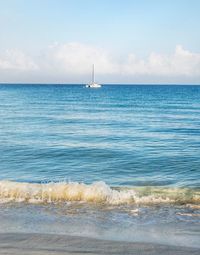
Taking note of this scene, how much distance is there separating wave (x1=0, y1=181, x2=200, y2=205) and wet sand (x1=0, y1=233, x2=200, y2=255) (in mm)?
4077

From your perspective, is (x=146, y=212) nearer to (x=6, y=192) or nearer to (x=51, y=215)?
(x=51, y=215)

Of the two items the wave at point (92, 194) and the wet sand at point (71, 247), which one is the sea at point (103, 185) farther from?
the wet sand at point (71, 247)

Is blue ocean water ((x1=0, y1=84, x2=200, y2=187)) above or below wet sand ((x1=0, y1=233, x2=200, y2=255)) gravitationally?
below

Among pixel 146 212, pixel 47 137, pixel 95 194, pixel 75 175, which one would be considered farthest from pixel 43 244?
pixel 47 137

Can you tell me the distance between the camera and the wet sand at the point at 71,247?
9281 mm

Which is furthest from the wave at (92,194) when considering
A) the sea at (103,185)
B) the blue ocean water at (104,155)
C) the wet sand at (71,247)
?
the wet sand at (71,247)

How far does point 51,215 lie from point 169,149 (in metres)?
14.8

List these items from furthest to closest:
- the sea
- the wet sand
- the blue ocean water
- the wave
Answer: the blue ocean water
the wave
the sea
the wet sand

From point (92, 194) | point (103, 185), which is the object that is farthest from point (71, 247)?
point (103, 185)

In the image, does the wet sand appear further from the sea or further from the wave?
the wave

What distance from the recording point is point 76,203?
555 inches

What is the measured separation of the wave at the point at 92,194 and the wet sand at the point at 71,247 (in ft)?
13.4

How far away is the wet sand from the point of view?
9.28m

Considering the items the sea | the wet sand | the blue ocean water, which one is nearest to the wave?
the sea
